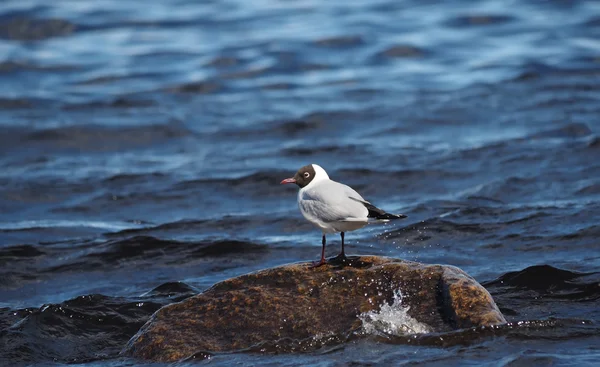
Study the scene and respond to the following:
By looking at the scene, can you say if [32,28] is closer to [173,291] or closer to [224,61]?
[224,61]

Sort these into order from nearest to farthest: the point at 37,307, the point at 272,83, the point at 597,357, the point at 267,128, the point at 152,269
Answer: the point at 597,357 → the point at 37,307 → the point at 152,269 → the point at 267,128 → the point at 272,83

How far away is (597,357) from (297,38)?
15207 millimetres

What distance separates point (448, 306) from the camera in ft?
21.0

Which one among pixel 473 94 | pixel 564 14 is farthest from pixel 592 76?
pixel 564 14

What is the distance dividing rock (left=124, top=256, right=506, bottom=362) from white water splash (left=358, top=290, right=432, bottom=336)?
4 cm

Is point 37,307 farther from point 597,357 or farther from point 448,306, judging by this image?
point 597,357

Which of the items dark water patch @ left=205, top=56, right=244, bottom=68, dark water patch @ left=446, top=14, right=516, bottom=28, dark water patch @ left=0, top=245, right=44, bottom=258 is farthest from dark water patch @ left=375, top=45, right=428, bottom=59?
dark water patch @ left=0, top=245, right=44, bottom=258

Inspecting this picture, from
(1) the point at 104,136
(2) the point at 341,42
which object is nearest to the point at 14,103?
(1) the point at 104,136

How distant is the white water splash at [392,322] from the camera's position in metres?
6.39

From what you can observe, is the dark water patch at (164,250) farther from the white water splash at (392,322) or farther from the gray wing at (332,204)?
the white water splash at (392,322)

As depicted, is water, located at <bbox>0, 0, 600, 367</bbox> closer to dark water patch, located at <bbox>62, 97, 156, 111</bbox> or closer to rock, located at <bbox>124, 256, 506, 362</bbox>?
dark water patch, located at <bbox>62, 97, 156, 111</bbox>

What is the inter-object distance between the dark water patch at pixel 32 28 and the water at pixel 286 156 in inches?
3.1

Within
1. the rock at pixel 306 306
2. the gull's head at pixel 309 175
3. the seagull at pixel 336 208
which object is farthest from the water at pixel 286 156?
the gull's head at pixel 309 175

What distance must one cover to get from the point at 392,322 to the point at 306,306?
0.64 meters
